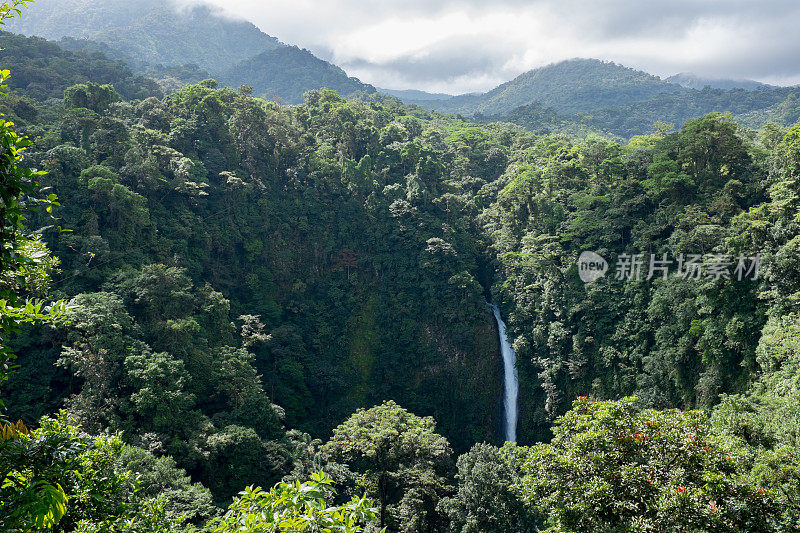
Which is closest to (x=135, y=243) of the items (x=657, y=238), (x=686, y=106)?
(x=657, y=238)

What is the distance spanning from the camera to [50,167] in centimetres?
1697

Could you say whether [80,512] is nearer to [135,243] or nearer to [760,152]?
[135,243]

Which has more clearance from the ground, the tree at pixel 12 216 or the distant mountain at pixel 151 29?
the distant mountain at pixel 151 29

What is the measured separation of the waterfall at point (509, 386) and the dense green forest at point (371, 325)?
1.57ft

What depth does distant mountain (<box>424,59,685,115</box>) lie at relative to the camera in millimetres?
85188

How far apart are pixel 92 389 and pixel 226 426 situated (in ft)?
13.8

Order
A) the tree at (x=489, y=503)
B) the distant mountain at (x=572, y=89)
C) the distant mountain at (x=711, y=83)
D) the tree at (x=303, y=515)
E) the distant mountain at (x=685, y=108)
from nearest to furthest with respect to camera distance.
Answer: the tree at (x=303, y=515) → the tree at (x=489, y=503) → the distant mountain at (x=685, y=108) → the distant mountain at (x=572, y=89) → the distant mountain at (x=711, y=83)

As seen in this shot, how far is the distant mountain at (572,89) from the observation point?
85.2m

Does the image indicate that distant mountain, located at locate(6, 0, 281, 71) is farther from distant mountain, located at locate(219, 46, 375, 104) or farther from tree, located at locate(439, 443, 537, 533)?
tree, located at locate(439, 443, 537, 533)

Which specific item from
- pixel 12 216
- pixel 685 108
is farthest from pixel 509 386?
pixel 685 108

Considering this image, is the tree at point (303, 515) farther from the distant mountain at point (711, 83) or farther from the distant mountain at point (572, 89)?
the distant mountain at point (711, 83)

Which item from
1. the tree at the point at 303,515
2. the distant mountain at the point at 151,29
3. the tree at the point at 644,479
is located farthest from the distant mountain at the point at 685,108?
the distant mountain at the point at 151,29

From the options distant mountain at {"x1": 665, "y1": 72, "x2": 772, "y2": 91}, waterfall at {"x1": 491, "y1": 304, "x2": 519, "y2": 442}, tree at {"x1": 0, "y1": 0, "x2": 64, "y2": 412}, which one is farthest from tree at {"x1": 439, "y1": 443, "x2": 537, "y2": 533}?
distant mountain at {"x1": 665, "y1": 72, "x2": 772, "y2": 91}

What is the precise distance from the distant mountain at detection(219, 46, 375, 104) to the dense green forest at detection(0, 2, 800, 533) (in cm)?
4581
